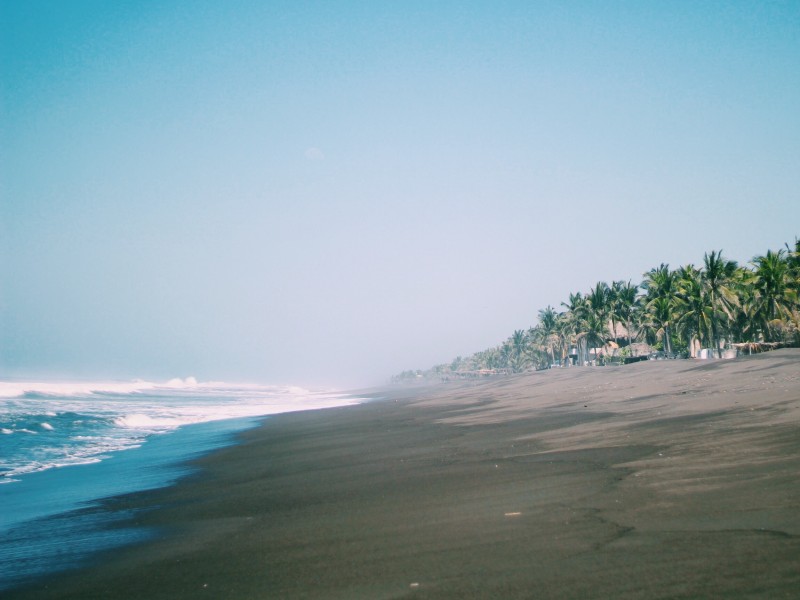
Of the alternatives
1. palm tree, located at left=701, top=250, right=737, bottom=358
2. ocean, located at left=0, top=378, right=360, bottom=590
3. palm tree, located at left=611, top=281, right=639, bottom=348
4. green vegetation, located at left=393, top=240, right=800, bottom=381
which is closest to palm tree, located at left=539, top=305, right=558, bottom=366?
green vegetation, located at left=393, top=240, right=800, bottom=381

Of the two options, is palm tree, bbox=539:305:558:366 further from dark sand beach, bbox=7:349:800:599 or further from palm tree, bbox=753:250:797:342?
dark sand beach, bbox=7:349:800:599

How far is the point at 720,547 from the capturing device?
471cm

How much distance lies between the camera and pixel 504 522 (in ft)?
21.2

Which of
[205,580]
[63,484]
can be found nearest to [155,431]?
[63,484]

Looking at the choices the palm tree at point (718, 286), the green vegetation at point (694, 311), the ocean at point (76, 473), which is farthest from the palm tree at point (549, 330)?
the ocean at point (76, 473)

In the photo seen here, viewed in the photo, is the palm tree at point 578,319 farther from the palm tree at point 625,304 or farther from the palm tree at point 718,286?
the palm tree at point 718,286

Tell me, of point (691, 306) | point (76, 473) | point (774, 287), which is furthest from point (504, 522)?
point (691, 306)

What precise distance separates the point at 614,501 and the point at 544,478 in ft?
6.50

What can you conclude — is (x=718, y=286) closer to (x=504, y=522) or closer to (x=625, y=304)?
(x=625, y=304)

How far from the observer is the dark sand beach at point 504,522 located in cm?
459

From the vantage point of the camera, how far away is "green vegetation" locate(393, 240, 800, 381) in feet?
162

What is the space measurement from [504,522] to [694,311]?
58849mm

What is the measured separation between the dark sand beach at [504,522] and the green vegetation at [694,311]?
43229mm

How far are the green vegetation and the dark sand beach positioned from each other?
4323 centimetres
